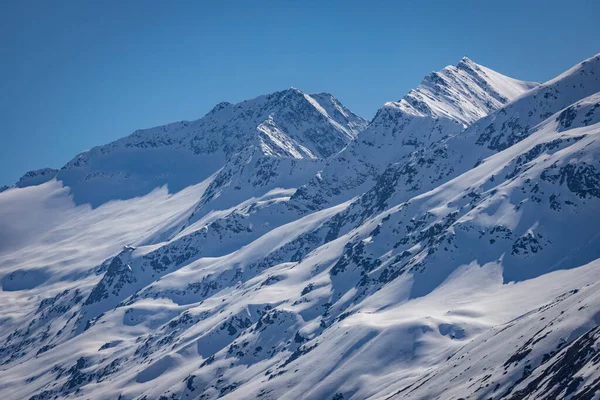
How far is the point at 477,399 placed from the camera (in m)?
166

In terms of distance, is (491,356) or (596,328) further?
(491,356)

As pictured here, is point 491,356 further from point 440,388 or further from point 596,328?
point 596,328

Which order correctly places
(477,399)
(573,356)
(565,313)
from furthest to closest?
(565,313) → (477,399) → (573,356)

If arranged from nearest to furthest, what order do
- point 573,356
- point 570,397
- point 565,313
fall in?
1. point 570,397
2. point 573,356
3. point 565,313

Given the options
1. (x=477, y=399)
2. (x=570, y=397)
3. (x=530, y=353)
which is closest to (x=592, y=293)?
(x=530, y=353)

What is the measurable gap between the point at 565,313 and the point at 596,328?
27.2 m

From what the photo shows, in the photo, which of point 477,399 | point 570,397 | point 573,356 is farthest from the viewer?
point 477,399

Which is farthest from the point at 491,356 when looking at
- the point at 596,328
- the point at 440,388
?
the point at 596,328

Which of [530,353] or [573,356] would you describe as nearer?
[573,356]

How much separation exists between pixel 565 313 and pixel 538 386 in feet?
118

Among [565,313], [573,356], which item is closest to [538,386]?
[573,356]

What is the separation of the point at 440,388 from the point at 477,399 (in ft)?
85.6

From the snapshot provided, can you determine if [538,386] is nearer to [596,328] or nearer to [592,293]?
[596,328]

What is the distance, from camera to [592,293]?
609 feet
